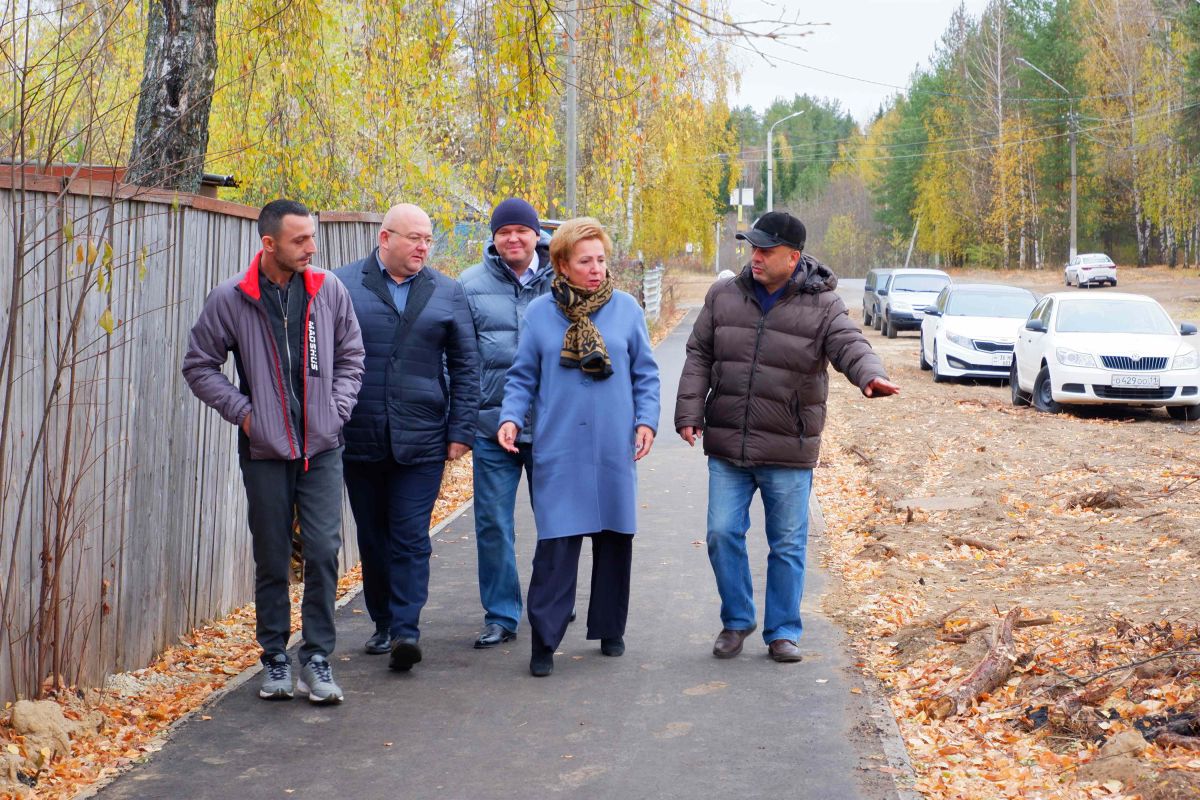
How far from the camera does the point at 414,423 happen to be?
20.3 feet

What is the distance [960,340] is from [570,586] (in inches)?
641

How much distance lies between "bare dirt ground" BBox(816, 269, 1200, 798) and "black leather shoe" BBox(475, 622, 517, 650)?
172 centimetres

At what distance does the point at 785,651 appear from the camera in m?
6.30

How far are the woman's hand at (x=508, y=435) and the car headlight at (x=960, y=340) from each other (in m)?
16.3

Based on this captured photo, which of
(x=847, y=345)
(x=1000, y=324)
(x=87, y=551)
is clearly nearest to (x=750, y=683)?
(x=847, y=345)

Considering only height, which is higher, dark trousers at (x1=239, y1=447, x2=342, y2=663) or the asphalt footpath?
dark trousers at (x1=239, y1=447, x2=342, y2=663)

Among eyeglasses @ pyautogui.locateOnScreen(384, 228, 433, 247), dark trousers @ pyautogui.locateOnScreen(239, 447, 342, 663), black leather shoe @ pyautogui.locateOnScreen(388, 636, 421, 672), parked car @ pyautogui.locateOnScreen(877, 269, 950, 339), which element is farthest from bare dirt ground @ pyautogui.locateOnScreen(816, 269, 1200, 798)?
parked car @ pyautogui.locateOnScreen(877, 269, 950, 339)

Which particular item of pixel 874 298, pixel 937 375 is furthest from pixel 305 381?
pixel 874 298

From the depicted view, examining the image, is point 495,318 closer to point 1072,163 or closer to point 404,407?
point 404,407

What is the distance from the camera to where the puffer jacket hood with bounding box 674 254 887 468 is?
6.24m

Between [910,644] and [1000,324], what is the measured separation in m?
15.7

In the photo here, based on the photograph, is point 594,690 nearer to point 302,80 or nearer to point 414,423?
point 414,423

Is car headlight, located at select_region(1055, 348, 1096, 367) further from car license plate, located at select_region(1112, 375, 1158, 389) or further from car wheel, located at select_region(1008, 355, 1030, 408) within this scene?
car wheel, located at select_region(1008, 355, 1030, 408)

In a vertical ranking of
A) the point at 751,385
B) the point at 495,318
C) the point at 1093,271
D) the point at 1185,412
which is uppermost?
the point at 1093,271
